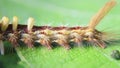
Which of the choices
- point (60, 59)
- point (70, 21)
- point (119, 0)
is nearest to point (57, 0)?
point (70, 21)

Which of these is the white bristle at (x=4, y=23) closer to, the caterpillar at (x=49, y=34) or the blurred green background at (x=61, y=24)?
the caterpillar at (x=49, y=34)

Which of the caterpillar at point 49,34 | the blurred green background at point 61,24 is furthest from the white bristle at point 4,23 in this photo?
the blurred green background at point 61,24

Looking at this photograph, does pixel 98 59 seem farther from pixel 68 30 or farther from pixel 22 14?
pixel 22 14

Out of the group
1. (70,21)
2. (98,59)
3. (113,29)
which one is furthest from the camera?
(70,21)

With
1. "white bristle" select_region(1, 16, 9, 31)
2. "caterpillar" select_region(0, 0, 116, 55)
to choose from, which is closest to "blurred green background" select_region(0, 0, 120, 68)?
"caterpillar" select_region(0, 0, 116, 55)

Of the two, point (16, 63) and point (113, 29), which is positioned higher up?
point (113, 29)

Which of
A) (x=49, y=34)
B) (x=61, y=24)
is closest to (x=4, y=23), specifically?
(x=49, y=34)
